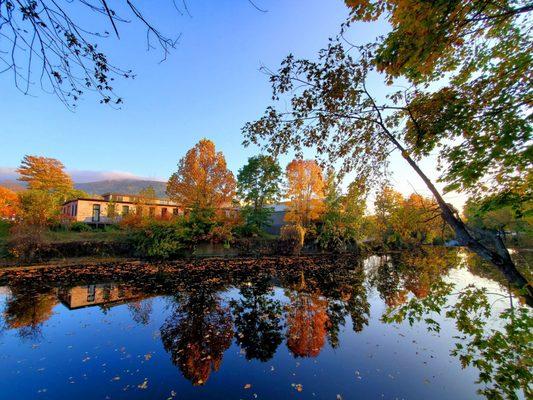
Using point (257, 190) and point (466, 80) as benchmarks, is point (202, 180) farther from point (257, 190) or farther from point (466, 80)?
point (466, 80)

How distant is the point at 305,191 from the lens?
93.7 ft

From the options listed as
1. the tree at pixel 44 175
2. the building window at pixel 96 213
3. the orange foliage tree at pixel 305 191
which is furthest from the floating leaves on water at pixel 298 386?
the tree at pixel 44 175

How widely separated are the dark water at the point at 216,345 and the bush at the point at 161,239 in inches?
350

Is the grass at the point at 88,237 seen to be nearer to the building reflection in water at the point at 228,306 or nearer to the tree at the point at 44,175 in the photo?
the building reflection in water at the point at 228,306

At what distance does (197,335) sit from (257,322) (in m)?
2.03

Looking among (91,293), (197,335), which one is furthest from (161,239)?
(197,335)

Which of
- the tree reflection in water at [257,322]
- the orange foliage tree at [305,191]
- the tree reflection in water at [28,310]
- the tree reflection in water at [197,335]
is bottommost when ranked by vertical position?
the tree reflection in water at [257,322]

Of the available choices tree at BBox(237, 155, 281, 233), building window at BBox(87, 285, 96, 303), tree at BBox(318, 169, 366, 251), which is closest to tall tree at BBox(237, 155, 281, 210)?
tree at BBox(237, 155, 281, 233)

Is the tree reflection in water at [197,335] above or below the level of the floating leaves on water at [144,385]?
below

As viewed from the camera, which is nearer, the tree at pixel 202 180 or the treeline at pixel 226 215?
the treeline at pixel 226 215

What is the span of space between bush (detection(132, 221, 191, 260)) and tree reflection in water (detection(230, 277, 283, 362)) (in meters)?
11.7

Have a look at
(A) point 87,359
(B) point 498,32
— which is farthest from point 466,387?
(A) point 87,359

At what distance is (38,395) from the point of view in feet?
14.3

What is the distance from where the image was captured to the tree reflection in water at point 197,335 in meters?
5.47
